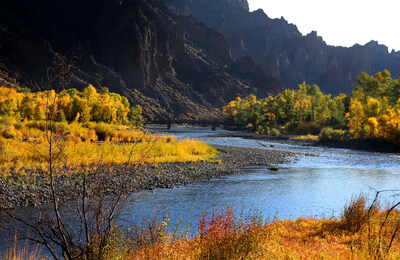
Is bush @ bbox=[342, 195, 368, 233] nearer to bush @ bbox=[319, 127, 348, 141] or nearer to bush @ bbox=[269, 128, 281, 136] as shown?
bush @ bbox=[319, 127, 348, 141]

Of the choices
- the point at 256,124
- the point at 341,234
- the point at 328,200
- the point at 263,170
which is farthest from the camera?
the point at 256,124

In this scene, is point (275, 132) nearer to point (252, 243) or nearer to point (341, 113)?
point (341, 113)

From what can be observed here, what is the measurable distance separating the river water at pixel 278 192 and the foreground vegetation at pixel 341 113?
2577 centimetres

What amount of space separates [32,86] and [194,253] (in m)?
4.62

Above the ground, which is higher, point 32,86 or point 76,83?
point 76,83

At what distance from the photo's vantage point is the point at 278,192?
19.8 meters

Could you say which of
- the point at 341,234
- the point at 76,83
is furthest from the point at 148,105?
the point at 341,234

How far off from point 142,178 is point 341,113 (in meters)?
65.1

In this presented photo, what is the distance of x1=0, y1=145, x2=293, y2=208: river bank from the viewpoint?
48.7 ft

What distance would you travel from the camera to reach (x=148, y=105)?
7042 inches

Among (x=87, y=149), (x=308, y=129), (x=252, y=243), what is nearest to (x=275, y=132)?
(x=308, y=129)

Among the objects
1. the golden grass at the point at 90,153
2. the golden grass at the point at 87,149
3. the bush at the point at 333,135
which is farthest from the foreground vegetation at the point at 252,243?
the bush at the point at 333,135

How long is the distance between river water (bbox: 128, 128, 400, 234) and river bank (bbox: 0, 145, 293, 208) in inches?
48.3

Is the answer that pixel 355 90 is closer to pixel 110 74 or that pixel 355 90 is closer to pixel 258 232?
pixel 258 232
